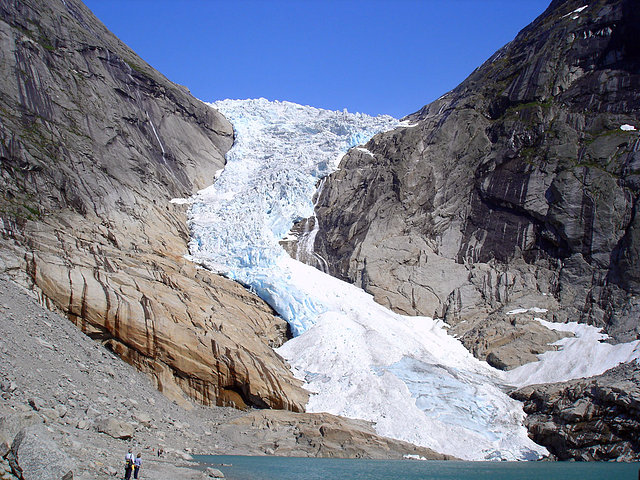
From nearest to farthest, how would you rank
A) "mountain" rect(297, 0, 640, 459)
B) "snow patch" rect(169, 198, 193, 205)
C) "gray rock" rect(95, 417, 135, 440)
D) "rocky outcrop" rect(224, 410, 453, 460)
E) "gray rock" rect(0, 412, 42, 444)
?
"gray rock" rect(0, 412, 42, 444)
"gray rock" rect(95, 417, 135, 440)
"rocky outcrop" rect(224, 410, 453, 460)
"mountain" rect(297, 0, 640, 459)
"snow patch" rect(169, 198, 193, 205)

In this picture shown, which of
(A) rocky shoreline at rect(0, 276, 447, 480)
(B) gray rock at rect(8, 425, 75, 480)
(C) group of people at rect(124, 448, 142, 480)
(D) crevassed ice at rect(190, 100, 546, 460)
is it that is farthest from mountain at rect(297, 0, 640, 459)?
(B) gray rock at rect(8, 425, 75, 480)

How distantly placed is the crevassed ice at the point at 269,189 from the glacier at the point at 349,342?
0.10 metres

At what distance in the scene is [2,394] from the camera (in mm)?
16562

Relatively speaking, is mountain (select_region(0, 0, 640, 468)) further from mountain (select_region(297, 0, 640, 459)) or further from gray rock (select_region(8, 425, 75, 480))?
gray rock (select_region(8, 425, 75, 480))

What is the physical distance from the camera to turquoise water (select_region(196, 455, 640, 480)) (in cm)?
1948

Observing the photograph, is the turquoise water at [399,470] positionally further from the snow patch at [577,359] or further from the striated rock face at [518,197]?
the striated rock face at [518,197]

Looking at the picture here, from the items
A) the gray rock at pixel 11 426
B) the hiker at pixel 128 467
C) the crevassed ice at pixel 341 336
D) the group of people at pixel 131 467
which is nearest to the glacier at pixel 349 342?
the crevassed ice at pixel 341 336

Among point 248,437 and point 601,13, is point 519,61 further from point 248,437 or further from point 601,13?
point 248,437

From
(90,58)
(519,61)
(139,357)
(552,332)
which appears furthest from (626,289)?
(90,58)

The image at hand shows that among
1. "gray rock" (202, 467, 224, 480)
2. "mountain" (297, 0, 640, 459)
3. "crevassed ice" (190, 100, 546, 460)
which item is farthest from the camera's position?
"mountain" (297, 0, 640, 459)

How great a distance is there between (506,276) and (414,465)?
2184 cm

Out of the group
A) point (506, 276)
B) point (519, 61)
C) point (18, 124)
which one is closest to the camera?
point (18, 124)

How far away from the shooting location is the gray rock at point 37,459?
11.7m

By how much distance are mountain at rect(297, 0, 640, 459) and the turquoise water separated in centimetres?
1293
